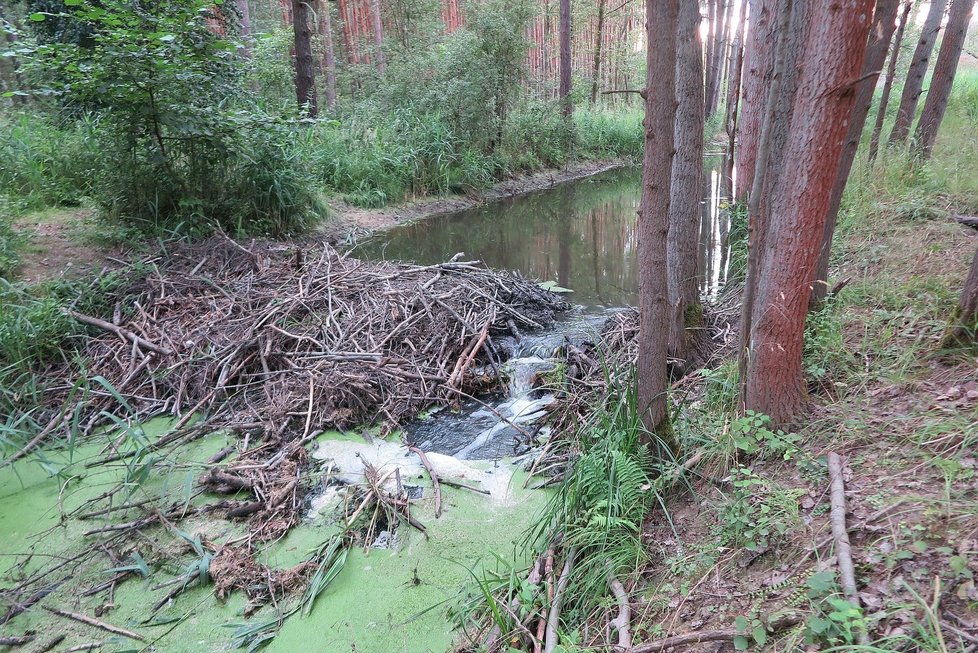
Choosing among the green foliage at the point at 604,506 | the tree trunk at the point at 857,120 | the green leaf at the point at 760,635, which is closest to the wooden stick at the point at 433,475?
the green foliage at the point at 604,506

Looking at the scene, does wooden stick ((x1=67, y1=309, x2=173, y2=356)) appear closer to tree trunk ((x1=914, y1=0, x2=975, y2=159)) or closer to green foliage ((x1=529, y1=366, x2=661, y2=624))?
green foliage ((x1=529, y1=366, x2=661, y2=624))

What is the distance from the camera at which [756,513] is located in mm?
2230

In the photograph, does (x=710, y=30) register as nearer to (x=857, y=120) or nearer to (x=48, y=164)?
(x=857, y=120)

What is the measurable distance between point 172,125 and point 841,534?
270 inches

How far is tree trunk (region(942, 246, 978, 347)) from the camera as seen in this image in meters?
2.55

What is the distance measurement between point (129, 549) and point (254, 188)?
554 cm

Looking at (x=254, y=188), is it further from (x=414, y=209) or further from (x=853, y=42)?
(x=853, y=42)

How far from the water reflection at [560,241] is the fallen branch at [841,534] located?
4.28 meters

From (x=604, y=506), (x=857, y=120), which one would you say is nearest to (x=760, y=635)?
(x=604, y=506)

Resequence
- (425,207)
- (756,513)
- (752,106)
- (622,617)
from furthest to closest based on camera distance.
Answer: (425,207) < (752,106) < (756,513) < (622,617)

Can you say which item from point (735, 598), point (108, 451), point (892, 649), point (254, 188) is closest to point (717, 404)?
point (735, 598)

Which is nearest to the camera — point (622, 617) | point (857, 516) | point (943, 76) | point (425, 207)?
point (857, 516)

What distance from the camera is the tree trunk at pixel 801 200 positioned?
2.29 m

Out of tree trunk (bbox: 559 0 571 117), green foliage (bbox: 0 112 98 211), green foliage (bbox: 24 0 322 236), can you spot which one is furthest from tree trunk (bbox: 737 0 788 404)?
tree trunk (bbox: 559 0 571 117)
